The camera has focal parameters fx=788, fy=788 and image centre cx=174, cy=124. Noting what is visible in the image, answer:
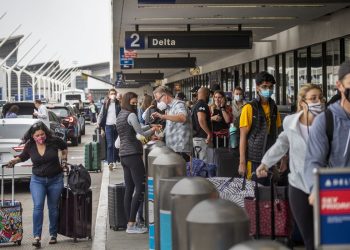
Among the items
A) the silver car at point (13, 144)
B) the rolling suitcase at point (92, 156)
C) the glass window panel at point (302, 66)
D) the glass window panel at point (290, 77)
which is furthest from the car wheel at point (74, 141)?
the silver car at point (13, 144)

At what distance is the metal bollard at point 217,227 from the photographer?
413cm

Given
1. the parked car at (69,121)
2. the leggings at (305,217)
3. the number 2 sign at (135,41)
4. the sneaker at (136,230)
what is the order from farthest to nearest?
1. the parked car at (69,121)
2. the number 2 sign at (135,41)
3. the sneaker at (136,230)
4. the leggings at (305,217)

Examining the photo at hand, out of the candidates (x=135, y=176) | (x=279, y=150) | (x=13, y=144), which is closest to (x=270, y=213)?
(x=279, y=150)

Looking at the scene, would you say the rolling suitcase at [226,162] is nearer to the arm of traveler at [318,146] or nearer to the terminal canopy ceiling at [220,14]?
the terminal canopy ceiling at [220,14]

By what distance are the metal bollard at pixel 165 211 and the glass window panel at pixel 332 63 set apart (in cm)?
1120

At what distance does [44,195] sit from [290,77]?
12.5 m

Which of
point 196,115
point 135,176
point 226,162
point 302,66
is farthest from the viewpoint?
point 302,66

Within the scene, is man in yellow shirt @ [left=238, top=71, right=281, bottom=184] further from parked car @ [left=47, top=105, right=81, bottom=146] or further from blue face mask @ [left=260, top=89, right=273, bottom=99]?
parked car @ [left=47, top=105, right=81, bottom=146]

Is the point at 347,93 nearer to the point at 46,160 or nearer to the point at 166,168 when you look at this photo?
the point at 166,168

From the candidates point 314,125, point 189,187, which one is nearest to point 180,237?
point 189,187

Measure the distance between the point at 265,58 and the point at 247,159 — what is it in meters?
16.4

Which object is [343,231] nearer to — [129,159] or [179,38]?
[129,159]

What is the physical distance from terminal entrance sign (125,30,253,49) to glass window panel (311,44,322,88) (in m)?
1.82

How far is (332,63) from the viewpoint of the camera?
57.1 feet
